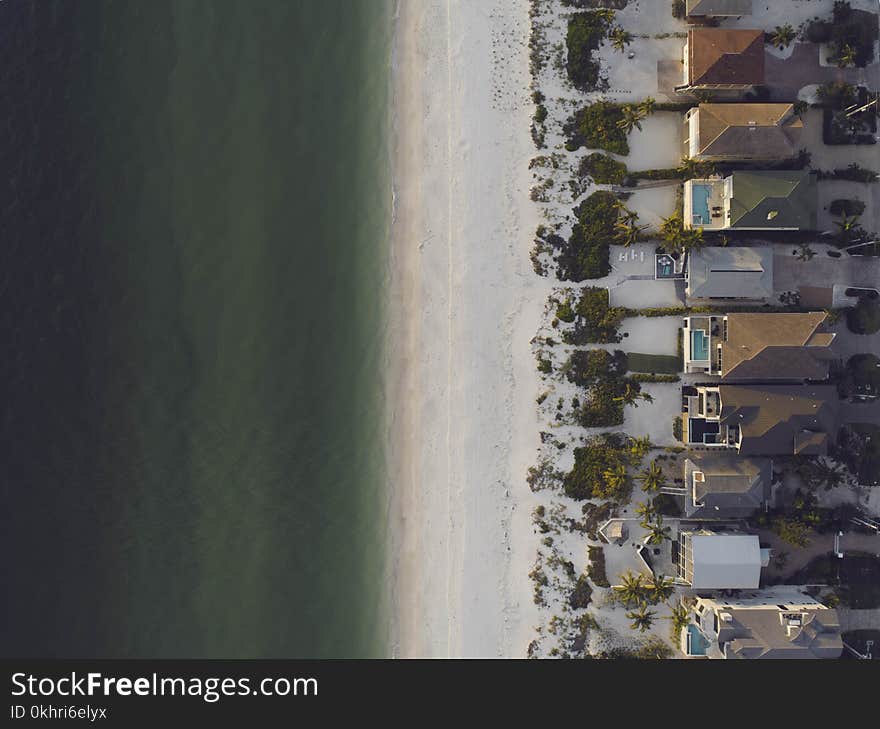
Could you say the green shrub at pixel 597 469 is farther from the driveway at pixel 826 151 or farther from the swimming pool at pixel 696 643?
the driveway at pixel 826 151

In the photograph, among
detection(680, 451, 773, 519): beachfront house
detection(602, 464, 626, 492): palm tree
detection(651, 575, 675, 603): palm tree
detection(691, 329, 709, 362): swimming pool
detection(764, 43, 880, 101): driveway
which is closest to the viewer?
detection(680, 451, 773, 519): beachfront house

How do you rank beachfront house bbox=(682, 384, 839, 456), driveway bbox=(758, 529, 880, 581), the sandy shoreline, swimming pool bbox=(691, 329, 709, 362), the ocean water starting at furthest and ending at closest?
the ocean water, the sandy shoreline, driveway bbox=(758, 529, 880, 581), swimming pool bbox=(691, 329, 709, 362), beachfront house bbox=(682, 384, 839, 456)

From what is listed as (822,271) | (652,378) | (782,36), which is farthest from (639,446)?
(782,36)

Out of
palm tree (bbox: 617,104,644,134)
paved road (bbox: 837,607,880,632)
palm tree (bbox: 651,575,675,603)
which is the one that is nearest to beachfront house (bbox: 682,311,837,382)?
palm tree (bbox: 651,575,675,603)

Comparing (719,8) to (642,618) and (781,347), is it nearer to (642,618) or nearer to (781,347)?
(781,347)

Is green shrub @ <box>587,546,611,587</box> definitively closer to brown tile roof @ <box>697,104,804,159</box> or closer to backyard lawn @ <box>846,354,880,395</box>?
backyard lawn @ <box>846,354,880,395</box>

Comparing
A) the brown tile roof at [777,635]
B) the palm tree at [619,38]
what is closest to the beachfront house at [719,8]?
the palm tree at [619,38]
